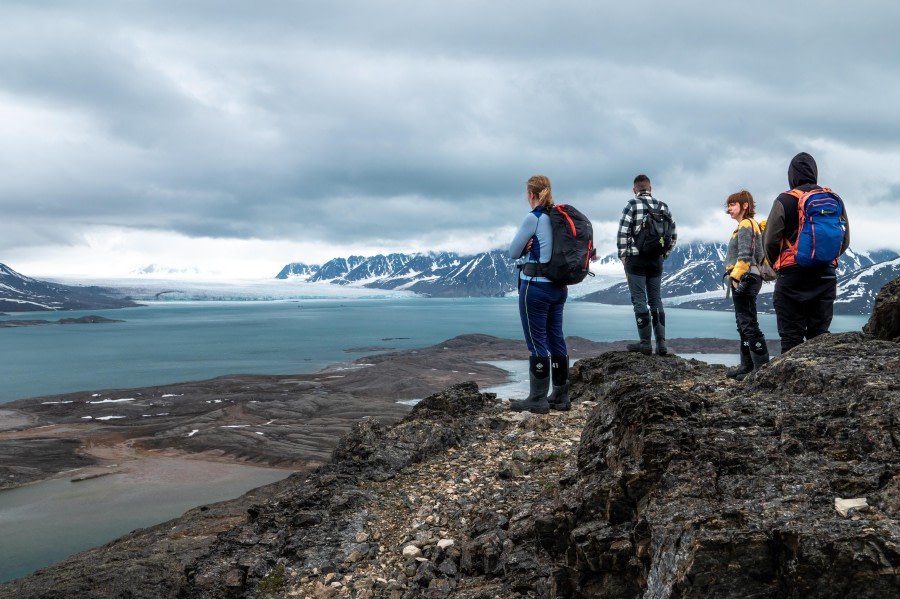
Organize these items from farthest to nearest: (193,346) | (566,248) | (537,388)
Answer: (193,346), (537,388), (566,248)

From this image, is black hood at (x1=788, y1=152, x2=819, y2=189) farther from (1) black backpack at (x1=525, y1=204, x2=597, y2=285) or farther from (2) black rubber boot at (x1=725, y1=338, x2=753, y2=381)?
(2) black rubber boot at (x1=725, y1=338, x2=753, y2=381)

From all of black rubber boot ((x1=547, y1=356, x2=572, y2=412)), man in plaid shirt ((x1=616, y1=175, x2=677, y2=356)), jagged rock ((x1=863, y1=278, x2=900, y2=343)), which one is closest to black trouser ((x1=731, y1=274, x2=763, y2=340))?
man in plaid shirt ((x1=616, y1=175, x2=677, y2=356))

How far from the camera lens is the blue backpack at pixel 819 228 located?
687 centimetres

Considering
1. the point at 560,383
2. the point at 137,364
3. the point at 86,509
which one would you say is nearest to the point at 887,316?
the point at 560,383

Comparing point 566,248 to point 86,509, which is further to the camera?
point 86,509

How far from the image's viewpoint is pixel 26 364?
326 ft

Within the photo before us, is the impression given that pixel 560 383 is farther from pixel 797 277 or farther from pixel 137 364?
pixel 137 364

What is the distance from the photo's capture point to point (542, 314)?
836cm

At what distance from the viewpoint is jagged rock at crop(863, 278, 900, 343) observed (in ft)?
20.9

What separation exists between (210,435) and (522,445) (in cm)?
4376

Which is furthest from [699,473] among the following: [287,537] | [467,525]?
[287,537]

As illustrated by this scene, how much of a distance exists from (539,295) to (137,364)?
105 metres

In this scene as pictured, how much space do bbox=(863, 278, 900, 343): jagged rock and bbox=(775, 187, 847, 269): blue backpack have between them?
66cm

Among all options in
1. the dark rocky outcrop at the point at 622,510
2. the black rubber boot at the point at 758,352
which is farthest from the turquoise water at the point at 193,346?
the black rubber boot at the point at 758,352
